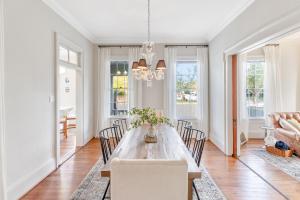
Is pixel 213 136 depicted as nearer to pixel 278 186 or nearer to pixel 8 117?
pixel 278 186

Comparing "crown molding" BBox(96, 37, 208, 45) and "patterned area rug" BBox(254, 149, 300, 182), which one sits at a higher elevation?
"crown molding" BBox(96, 37, 208, 45)

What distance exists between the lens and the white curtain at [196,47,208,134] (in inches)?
250

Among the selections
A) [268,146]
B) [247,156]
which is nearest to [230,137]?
[247,156]

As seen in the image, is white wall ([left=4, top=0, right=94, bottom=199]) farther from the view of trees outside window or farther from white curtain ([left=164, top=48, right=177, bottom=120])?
the view of trees outside window

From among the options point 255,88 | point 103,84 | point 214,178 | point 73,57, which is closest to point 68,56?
point 73,57

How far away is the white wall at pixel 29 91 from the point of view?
9.01 feet

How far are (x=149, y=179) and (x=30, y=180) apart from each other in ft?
7.86

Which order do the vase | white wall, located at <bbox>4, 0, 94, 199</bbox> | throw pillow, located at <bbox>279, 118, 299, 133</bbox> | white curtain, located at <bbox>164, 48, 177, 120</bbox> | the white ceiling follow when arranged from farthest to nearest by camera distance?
white curtain, located at <bbox>164, 48, 177, 120</bbox>, throw pillow, located at <bbox>279, 118, 299, 133</bbox>, the white ceiling, the vase, white wall, located at <bbox>4, 0, 94, 199</bbox>

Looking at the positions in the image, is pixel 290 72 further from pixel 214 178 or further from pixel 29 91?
pixel 29 91

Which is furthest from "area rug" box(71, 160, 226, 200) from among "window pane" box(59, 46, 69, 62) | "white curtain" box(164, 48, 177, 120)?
"white curtain" box(164, 48, 177, 120)

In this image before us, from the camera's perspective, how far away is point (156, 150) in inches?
96.8

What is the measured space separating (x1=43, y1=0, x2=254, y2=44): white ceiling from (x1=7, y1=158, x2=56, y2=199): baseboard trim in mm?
2732

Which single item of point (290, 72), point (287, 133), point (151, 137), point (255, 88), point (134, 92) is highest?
A: point (290, 72)

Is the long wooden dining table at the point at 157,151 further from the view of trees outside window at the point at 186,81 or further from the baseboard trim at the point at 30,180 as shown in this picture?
the view of trees outside window at the point at 186,81
